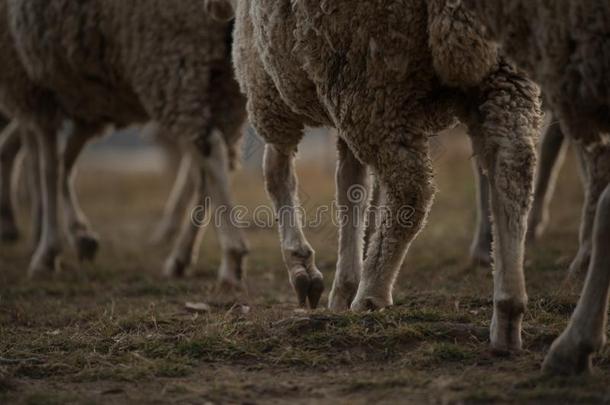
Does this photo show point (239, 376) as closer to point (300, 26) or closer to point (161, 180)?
point (300, 26)

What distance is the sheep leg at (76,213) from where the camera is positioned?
31.4 feet

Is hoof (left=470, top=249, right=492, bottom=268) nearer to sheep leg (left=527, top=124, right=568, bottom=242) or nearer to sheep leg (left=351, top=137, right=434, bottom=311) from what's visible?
sheep leg (left=527, top=124, right=568, bottom=242)

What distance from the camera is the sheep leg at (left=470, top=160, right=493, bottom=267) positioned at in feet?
24.9

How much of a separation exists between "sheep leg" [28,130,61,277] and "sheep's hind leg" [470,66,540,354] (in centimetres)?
545

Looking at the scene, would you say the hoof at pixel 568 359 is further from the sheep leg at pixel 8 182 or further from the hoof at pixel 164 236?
the sheep leg at pixel 8 182

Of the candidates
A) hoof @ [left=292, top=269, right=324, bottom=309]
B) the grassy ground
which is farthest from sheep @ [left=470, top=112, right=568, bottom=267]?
hoof @ [left=292, top=269, right=324, bottom=309]

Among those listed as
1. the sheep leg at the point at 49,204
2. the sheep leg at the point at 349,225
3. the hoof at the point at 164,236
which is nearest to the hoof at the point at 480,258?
the sheep leg at the point at 349,225

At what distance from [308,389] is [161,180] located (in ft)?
55.0

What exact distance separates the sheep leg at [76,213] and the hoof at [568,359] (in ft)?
20.4

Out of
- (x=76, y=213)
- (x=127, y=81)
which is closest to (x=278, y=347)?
(x=127, y=81)

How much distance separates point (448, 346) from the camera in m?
4.55

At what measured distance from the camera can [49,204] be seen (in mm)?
9320

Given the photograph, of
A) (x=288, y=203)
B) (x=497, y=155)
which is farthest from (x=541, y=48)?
(x=288, y=203)

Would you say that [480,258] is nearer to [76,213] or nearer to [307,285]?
[307,285]
